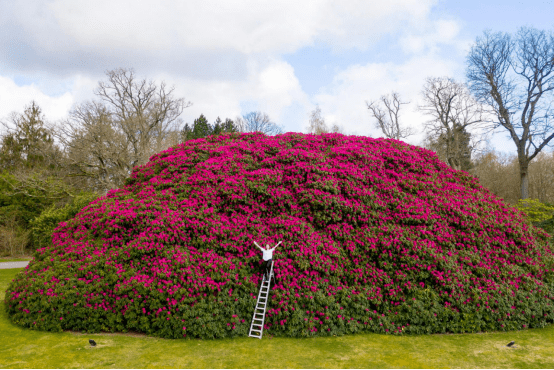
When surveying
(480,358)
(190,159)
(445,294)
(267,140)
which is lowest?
(480,358)

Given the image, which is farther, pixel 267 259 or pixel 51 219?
pixel 51 219

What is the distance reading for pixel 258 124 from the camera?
45.0 meters

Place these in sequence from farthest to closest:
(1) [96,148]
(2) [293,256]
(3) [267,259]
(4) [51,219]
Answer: (1) [96,148] < (4) [51,219] < (2) [293,256] < (3) [267,259]

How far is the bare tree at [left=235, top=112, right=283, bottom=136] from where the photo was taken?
4472 centimetres

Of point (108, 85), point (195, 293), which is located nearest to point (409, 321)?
point (195, 293)

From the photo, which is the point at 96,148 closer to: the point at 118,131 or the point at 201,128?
the point at 118,131

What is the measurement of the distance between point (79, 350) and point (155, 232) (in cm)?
271

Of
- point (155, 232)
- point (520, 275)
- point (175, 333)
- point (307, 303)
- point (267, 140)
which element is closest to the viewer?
point (175, 333)

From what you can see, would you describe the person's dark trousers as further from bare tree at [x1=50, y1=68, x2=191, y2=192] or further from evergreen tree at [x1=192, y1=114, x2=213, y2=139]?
evergreen tree at [x1=192, y1=114, x2=213, y2=139]

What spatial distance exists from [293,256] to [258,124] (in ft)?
126

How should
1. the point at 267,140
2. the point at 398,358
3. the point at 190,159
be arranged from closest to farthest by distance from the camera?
1. the point at 398,358
2. the point at 190,159
3. the point at 267,140

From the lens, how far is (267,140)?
11398mm

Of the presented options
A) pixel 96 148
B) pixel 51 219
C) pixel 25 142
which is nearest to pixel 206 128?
pixel 25 142

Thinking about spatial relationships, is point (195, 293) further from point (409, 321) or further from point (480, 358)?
point (480, 358)
